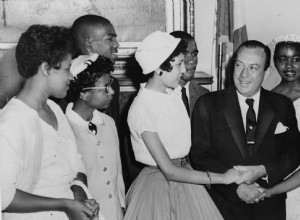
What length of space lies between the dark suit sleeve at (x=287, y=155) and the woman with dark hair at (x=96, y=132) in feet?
3.12

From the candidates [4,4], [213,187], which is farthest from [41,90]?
[4,4]

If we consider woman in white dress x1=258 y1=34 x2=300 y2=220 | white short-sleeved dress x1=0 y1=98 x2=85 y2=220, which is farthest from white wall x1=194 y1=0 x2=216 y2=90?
white short-sleeved dress x1=0 y1=98 x2=85 y2=220

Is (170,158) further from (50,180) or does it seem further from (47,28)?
(47,28)

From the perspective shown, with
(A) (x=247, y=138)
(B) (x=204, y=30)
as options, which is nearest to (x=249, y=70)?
(A) (x=247, y=138)

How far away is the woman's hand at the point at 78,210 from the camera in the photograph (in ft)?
5.85

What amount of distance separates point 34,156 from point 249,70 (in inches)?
58.5

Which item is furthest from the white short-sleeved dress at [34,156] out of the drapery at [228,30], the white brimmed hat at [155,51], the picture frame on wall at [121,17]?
the drapery at [228,30]

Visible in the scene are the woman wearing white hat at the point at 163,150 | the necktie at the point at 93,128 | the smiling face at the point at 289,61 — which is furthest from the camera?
the smiling face at the point at 289,61

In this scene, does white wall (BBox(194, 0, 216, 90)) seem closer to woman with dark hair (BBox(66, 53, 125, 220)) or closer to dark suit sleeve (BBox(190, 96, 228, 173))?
dark suit sleeve (BBox(190, 96, 228, 173))

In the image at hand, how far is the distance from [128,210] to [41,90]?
937mm

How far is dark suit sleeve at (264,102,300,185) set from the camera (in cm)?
248

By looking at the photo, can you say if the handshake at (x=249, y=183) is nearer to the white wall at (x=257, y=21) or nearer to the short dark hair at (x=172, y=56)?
the short dark hair at (x=172, y=56)

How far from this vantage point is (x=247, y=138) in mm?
2529

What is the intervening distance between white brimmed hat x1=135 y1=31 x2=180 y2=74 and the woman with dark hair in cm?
26
